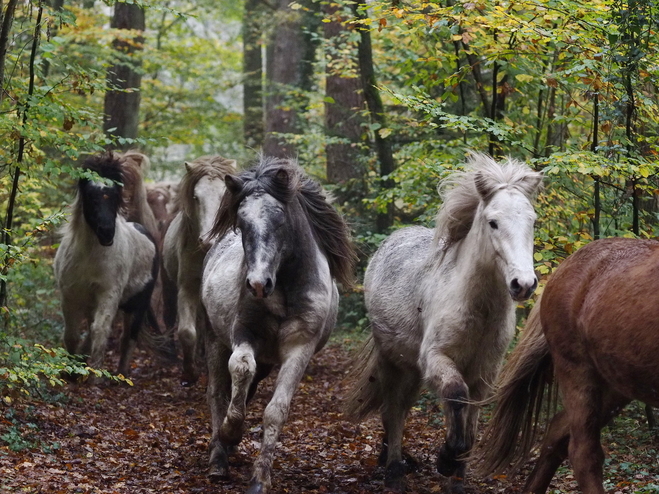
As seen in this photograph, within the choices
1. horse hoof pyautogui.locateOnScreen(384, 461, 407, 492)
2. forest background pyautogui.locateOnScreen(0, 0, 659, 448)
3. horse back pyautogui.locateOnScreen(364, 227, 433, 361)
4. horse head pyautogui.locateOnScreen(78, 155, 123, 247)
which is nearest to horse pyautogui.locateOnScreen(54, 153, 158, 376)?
horse head pyautogui.locateOnScreen(78, 155, 123, 247)

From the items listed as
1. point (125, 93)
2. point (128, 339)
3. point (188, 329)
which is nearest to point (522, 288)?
point (188, 329)

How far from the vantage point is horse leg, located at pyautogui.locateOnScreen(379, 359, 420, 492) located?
264 inches

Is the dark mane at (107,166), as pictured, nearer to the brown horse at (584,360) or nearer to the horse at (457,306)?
the horse at (457,306)

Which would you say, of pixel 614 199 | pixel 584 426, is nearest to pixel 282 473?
pixel 584 426

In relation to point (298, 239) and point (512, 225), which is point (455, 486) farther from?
point (298, 239)

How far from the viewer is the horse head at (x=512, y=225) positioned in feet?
17.5

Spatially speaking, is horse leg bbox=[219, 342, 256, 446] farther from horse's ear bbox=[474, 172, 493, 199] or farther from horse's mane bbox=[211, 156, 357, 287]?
horse's ear bbox=[474, 172, 493, 199]

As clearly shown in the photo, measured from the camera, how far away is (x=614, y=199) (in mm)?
8031

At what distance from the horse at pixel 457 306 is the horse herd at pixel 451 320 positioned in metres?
0.01

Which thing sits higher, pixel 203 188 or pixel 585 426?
pixel 203 188

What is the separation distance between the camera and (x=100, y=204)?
10172 millimetres

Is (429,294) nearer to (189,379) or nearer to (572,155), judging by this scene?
(572,155)

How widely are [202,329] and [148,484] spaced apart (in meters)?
4.46

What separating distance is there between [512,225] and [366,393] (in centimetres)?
254
